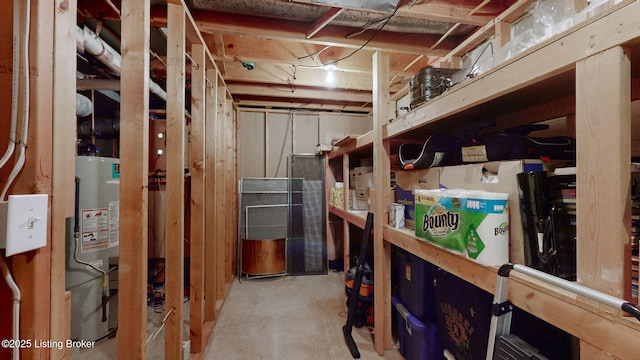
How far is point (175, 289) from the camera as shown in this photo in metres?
1.42

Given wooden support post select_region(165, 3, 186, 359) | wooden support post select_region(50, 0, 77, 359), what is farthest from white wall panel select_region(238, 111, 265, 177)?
wooden support post select_region(50, 0, 77, 359)

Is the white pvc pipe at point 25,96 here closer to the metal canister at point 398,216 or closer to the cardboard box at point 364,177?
the metal canister at point 398,216

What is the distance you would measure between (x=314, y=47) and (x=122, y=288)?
228 cm

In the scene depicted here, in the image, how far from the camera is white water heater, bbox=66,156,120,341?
6.16 ft

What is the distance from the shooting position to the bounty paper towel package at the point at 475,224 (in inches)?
33.6

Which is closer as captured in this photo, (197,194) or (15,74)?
(15,74)

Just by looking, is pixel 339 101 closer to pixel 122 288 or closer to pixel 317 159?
pixel 317 159

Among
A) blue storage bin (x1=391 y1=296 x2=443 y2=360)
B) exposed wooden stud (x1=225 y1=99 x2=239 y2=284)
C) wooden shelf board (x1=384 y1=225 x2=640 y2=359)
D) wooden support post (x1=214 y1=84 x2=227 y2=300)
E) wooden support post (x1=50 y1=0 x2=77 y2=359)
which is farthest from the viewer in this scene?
exposed wooden stud (x1=225 y1=99 x2=239 y2=284)

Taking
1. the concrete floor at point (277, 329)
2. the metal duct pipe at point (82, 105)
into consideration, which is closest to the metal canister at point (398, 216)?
the concrete floor at point (277, 329)

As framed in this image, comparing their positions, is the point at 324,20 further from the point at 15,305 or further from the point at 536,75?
the point at 15,305

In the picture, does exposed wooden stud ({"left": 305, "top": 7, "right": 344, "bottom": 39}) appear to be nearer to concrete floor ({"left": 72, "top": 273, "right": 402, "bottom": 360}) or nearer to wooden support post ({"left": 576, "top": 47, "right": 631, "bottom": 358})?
wooden support post ({"left": 576, "top": 47, "right": 631, "bottom": 358})

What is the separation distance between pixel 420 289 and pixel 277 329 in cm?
128

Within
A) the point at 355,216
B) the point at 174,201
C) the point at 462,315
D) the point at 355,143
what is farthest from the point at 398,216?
the point at 174,201

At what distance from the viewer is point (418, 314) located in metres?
1.61
